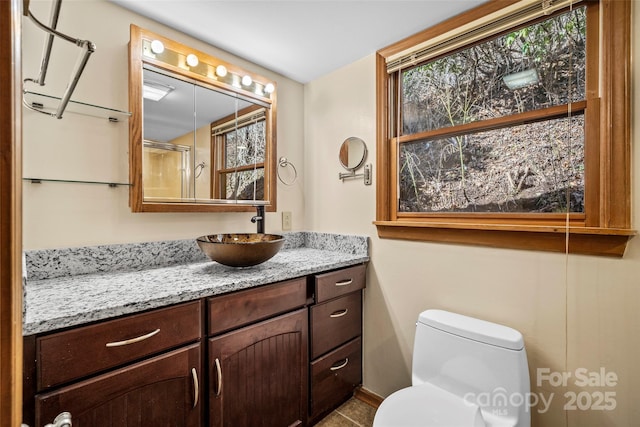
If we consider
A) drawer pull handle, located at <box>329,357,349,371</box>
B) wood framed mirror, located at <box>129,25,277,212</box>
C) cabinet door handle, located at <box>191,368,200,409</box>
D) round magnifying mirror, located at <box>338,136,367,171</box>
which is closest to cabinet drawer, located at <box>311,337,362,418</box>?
drawer pull handle, located at <box>329,357,349,371</box>

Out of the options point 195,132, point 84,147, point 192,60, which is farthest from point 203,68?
point 84,147

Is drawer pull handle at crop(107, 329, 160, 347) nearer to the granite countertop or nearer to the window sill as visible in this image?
the granite countertop

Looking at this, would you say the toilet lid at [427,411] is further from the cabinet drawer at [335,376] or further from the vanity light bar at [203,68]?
the vanity light bar at [203,68]

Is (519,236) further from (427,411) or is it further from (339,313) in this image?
(339,313)

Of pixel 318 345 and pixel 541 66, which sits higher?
pixel 541 66

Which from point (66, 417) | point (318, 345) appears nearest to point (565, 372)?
point (318, 345)

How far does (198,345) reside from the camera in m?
1.10

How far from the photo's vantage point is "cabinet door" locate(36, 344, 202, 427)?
845 mm

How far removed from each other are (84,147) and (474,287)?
1.93 m

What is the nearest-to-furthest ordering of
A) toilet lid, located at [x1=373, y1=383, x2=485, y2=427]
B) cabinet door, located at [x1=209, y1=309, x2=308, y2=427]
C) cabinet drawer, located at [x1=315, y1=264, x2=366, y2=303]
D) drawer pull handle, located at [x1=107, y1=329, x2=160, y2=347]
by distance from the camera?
drawer pull handle, located at [x1=107, y1=329, x2=160, y2=347] → toilet lid, located at [x1=373, y1=383, x2=485, y2=427] → cabinet door, located at [x1=209, y1=309, x2=308, y2=427] → cabinet drawer, located at [x1=315, y1=264, x2=366, y2=303]

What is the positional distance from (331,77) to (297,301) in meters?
1.53

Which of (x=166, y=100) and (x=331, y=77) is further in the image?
(x=331, y=77)

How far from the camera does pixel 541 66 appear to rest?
4.26 feet

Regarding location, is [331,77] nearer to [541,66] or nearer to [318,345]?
[541,66]
